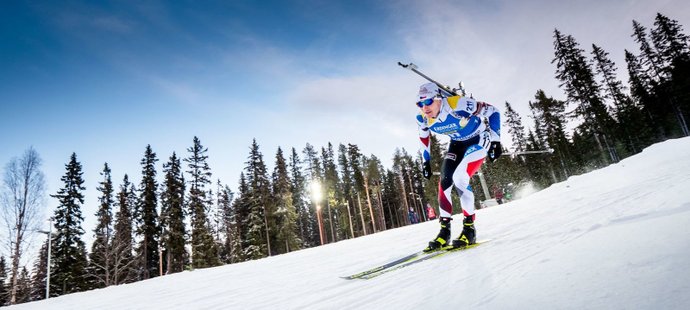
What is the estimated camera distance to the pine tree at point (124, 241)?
92.1ft

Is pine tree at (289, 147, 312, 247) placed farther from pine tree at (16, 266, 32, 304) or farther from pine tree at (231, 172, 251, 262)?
pine tree at (16, 266, 32, 304)

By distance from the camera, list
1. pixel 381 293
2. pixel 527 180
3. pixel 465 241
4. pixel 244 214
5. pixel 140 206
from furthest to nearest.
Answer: pixel 527 180, pixel 244 214, pixel 140 206, pixel 465 241, pixel 381 293

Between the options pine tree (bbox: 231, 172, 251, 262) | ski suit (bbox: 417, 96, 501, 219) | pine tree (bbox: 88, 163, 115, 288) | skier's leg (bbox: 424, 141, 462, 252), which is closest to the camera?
skier's leg (bbox: 424, 141, 462, 252)

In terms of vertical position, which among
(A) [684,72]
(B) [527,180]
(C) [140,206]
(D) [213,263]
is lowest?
(D) [213,263]

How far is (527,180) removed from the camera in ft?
182

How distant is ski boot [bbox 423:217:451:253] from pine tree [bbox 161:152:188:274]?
119 feet

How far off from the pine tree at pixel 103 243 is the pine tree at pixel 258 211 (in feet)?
44.4

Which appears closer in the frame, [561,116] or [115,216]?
[115,216]

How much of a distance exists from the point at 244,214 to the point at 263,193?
825cm

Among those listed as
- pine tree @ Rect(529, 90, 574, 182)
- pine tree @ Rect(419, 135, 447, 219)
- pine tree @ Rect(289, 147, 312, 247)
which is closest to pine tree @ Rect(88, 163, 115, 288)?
pine tree @ Rect(289, 147, 312, 247)

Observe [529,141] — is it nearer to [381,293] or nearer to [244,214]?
[244,214]

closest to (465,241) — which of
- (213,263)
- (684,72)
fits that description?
(213,263)

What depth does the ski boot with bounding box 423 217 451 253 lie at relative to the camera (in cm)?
388

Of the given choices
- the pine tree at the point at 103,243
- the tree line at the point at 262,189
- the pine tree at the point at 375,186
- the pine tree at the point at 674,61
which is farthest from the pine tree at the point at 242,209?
the pine tree at the point at 674,61
